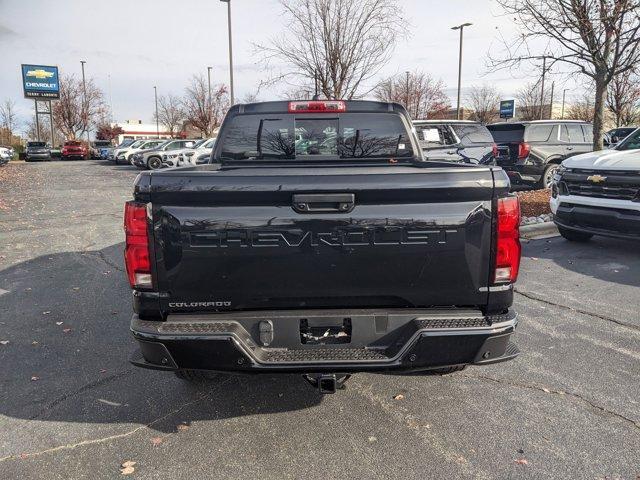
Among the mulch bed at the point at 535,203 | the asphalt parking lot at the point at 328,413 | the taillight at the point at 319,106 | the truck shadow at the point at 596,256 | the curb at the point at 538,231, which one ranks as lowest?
the asphalt parking lot at the point at 328,413

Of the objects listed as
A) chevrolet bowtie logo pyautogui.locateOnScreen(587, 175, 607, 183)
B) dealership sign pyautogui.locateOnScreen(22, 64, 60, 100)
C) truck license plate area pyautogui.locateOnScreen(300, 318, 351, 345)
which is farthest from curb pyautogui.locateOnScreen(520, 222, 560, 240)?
dealership sign pyautogui.locateOnScreen(22, 64, 60, 100)

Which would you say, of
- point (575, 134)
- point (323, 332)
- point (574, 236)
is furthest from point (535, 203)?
point (323, 332)

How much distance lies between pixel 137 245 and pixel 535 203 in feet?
32.2

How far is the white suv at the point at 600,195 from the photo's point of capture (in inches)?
250

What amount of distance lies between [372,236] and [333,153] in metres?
1.85

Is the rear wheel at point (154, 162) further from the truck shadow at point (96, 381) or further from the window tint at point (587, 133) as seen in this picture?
the truck shadow at point (96, 381)

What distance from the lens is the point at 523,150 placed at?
41.0ft

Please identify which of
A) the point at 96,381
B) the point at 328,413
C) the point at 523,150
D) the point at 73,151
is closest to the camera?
the point at 328,413

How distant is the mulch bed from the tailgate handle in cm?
723

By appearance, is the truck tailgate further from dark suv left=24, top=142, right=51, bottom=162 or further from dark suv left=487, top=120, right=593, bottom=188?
dark suv left=24, top=142, right=51, bottom=162

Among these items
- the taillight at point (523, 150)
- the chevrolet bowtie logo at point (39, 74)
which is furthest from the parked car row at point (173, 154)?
the chevrolet bowtie logo at point (39, 74)

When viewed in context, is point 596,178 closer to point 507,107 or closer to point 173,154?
point 173,154

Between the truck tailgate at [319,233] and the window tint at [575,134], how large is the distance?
1259cm

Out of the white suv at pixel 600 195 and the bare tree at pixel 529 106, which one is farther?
the bare tree at pixel 529 106
